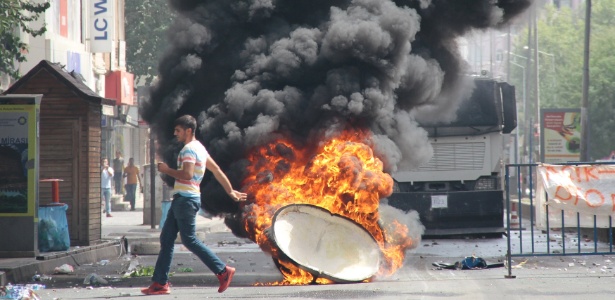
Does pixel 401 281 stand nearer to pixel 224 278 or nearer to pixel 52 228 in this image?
pixel 224 278

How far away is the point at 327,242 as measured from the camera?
1020cm

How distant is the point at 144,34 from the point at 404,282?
95.1ft

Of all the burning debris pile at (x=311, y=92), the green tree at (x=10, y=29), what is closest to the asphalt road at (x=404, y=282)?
the burning debris pile at (x=311, y=92)

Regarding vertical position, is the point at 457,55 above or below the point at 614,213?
above

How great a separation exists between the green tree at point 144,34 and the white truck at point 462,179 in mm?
19269

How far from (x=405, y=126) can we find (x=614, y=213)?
107 inches

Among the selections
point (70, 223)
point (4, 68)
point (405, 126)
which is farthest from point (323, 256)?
point (4, 68)

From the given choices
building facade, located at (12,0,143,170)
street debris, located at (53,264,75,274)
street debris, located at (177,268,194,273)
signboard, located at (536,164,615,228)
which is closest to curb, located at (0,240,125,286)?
street debris, located at (53,264,75,274)

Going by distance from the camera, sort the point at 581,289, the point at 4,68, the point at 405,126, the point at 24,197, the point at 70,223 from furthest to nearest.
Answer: the point at 4,68
the point at 70,223
the point at 24,197
the point at 405,126
the point at 581,289

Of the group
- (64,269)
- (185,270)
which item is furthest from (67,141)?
(185,270)

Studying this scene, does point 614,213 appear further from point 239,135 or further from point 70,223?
point 70,223

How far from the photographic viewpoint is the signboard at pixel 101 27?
31.4 meters

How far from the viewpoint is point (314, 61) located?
460 inches

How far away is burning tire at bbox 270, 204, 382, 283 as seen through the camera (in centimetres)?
1002
